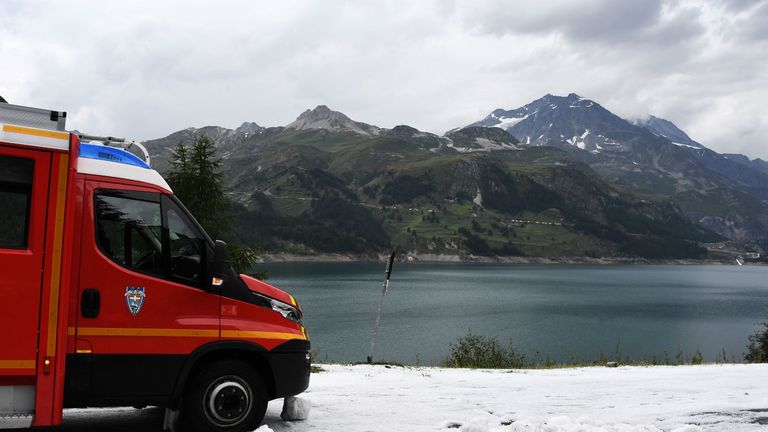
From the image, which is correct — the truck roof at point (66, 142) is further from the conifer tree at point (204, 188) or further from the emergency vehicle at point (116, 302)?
the conifer tree at point (204, 188)

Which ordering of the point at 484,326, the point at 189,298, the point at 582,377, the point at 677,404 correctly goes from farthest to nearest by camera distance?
the point at 484,326
the point at 582,377
the point at 677,404
the point at 189,298

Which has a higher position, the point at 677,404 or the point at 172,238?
the point at 172,238

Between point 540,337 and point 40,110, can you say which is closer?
point 40,110

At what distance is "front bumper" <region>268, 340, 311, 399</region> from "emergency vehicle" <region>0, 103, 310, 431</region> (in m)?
0.01

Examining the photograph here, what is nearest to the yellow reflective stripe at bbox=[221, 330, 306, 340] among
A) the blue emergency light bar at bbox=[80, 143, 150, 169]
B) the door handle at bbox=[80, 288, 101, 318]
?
the door handle at bbox=[80, 288, 101, 318]

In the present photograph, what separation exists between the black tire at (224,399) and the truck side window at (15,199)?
7.56 ft

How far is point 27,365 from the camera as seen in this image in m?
5.73

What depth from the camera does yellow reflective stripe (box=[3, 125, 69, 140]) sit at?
586 cm

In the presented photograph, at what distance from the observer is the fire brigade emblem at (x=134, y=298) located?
20.4ft

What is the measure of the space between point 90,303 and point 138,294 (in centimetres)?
46

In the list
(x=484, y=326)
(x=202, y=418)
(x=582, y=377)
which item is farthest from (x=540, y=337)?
(x=202, y=418)

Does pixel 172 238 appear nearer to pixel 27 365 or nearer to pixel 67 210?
pixel 67 210

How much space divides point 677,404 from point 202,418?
20.5 ft

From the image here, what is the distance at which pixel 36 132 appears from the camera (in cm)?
598
